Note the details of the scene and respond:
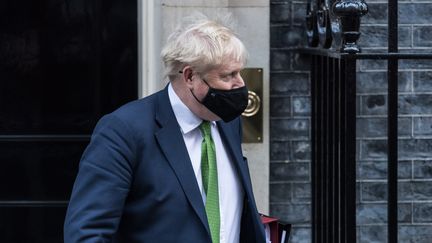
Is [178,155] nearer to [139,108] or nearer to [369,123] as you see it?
[139,108]

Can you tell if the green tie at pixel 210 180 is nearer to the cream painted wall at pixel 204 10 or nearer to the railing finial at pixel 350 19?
the railing finial at pixel 350 19

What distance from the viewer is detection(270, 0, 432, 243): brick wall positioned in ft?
17.6

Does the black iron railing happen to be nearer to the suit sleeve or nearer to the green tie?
the green tie

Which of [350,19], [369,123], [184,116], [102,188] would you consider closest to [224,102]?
[184,116]

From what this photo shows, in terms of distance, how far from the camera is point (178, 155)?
3271 millimetres

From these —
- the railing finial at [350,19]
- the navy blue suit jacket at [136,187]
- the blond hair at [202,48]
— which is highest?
the railing finial at [350,19]

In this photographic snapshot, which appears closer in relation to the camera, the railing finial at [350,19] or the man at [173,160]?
the man at [173,160]

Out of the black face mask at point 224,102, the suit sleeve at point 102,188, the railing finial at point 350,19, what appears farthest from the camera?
the railing finial at point 350,19

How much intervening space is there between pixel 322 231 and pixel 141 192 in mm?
1845

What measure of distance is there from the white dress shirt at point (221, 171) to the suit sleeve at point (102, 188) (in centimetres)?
21

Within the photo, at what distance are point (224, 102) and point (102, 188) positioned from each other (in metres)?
0.44

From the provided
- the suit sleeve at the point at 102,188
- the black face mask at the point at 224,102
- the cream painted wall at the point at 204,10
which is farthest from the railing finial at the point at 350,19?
the suit sleeve at the point at 102,188

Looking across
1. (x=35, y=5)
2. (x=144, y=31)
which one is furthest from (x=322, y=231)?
(x=35, y=5)

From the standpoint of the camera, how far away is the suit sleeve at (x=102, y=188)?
3150 millimetres
